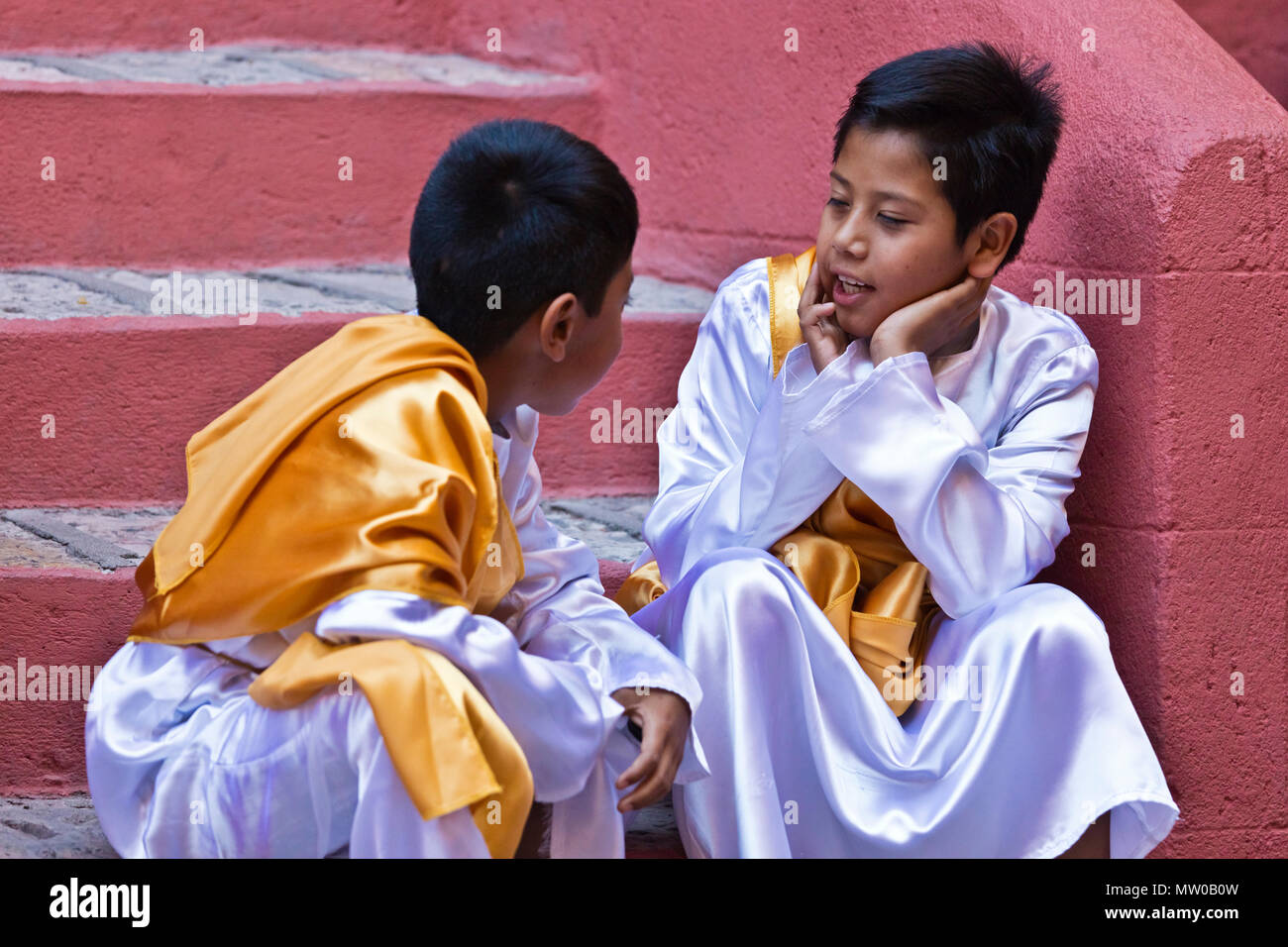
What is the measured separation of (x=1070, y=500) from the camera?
106 inches

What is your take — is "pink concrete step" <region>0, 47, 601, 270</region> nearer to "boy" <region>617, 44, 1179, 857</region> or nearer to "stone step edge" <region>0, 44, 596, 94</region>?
"stone step edge" <region>0, 44, 596, 94</region>

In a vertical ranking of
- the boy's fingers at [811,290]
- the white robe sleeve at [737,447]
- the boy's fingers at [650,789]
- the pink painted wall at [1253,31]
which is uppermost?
the pink painted wall at [1253,31]

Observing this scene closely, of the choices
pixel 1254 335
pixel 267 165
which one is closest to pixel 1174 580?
Result: pixel 1254 335

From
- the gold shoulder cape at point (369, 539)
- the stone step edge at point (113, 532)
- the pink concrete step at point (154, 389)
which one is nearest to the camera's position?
the gold shoulder cape at point (369, 539)

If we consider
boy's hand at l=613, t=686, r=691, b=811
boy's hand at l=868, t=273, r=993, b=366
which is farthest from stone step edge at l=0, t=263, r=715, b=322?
boy's hand at l=613, t=686, r=691, b=811

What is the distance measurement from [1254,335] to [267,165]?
2.45m

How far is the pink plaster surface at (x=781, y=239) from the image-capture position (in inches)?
97.7

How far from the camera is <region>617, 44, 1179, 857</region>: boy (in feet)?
7.22

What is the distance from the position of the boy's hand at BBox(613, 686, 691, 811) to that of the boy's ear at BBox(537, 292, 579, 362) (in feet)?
1.60

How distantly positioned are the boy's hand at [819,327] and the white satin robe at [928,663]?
0.11 feet

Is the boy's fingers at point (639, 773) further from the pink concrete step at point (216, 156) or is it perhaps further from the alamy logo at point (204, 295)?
the pink concrete step at point (216, 156)

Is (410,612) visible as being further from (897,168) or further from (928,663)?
(897,168)
